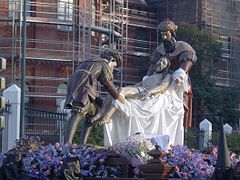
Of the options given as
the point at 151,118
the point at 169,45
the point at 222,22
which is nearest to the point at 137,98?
the point at 151,118

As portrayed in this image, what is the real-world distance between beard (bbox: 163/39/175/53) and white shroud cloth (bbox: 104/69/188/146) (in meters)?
0.77

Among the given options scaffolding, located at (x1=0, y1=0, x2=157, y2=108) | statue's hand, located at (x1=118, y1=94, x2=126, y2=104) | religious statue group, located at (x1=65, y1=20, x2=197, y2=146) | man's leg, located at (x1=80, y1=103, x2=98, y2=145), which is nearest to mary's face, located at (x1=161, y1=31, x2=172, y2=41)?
religious statue group, located at (x1=65, y1=20, x2=197, y2=146)

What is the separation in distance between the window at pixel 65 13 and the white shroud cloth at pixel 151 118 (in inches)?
1073

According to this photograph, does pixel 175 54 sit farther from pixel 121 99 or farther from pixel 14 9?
pixel 14 9

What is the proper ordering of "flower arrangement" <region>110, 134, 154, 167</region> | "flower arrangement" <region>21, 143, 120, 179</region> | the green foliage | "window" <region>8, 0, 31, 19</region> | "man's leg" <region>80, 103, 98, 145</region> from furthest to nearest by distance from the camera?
the green foliage < "window" <region>8, 0, 31, 19</region> < "man's leg" <region>80, 103, 98, 145</region> < "flower arrangement" <region>110, 134, 154, 167</region> < "flower arrangement" <region>21, 143, 120, 179</region>

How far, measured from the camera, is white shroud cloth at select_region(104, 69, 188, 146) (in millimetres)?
13602

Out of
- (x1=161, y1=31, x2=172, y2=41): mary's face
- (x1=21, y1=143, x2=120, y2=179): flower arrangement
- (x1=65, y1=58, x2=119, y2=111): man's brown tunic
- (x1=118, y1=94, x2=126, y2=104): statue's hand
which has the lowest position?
(x1=21, y1=143, x2=120, y2=179): flower arrangement

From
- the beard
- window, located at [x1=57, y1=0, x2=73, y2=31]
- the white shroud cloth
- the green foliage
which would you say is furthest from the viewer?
the green foliage

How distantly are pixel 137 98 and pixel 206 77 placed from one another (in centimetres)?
3302

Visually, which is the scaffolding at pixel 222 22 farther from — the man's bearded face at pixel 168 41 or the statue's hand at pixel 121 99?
the statue's hand at pixel 121 99

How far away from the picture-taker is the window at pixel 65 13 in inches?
1626

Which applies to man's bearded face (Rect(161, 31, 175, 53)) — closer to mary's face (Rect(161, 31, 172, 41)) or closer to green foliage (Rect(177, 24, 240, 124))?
mary's face (Rect(161, 31, 172, 41))

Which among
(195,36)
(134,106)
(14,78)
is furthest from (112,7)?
(134,106)

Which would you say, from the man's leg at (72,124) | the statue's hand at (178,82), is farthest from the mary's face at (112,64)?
the statue's hand at (178,82)
